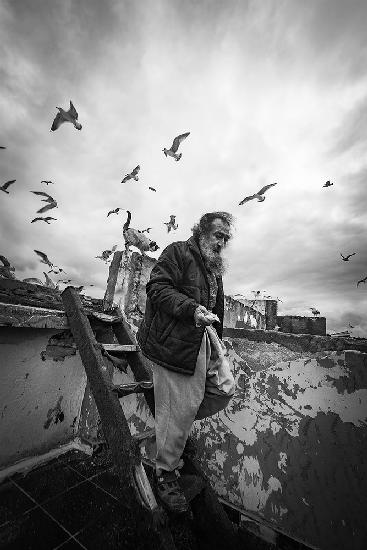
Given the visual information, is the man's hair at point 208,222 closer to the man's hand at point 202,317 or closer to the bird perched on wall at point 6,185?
the man's hand at point 202,317

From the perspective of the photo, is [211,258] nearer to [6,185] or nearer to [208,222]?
[208,222]

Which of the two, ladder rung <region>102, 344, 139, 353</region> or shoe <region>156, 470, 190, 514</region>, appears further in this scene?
ladder rung <region>102, 344, 139, 353</region>

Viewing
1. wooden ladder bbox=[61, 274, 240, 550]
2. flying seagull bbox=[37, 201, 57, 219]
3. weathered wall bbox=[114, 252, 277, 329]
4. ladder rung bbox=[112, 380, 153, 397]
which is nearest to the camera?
wooden ladder bbox=[61, 274, 240, 550]

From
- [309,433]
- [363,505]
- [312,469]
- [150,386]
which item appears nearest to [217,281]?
[150,386]

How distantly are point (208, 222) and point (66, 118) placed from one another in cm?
563

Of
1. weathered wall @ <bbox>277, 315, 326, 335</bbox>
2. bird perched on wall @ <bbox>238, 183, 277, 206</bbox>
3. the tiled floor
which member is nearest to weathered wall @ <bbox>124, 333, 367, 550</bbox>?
the tiled floor

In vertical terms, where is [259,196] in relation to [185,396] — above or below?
above

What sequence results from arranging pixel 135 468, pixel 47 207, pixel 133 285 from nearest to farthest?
1. pixel 135 468
2. pixel 133 285
3. pixel 47 207

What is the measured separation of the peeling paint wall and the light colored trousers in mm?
1934

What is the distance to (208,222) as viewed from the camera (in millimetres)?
2383

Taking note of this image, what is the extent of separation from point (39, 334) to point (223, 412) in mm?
2236

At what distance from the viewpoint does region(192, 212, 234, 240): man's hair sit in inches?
92.6

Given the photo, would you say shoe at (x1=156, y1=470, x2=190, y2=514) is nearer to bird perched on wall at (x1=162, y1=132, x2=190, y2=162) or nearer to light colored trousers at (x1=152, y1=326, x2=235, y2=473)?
light colored trousers at (x1=152, y1=326, x2=235, y2=473)

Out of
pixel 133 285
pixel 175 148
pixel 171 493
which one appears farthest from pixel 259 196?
pixel 171 493
